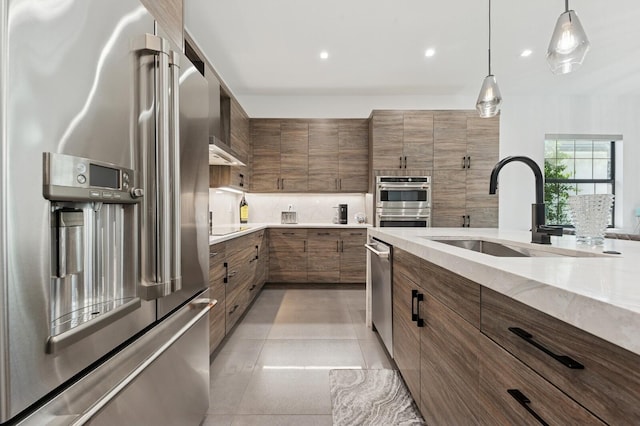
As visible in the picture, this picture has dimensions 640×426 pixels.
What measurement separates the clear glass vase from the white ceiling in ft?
7.66

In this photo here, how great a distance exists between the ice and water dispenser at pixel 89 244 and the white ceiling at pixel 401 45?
2631mm

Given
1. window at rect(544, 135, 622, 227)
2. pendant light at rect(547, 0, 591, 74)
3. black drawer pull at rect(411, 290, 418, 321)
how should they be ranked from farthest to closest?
window at rect(544, 135, 622, 227)
pendant light at rect(547, 0, 591, 74)
black drawer pull at rect(411, 290, 418, 321)

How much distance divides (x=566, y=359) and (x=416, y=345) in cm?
104

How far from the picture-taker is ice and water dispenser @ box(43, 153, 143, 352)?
650 millimetres

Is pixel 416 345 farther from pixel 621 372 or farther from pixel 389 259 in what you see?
pixel 621 372

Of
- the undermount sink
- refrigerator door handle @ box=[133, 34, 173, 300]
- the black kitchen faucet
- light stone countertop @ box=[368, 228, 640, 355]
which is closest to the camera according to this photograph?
light stone countertop @ box=[368, 228, 640, 355]

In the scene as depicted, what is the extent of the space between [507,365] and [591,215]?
0.84 meters

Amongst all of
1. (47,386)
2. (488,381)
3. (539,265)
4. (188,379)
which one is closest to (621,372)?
(539,265)

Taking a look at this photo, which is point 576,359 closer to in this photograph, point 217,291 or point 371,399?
point 371,399

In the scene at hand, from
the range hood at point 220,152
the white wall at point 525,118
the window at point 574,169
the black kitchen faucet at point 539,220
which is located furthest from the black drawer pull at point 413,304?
the window at point 574,169

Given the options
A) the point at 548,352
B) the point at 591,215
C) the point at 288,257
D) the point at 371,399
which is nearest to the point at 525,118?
the point at 288,257

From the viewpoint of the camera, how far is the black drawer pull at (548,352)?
1.76ft

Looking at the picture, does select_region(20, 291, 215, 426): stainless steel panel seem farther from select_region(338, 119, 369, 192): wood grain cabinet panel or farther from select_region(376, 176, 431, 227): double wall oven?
select_region(338, 119, 369, 192): wood grain cabinet panel

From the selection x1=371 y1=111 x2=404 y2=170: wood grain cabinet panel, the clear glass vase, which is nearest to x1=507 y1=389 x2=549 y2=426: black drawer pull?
the clear glass vase
